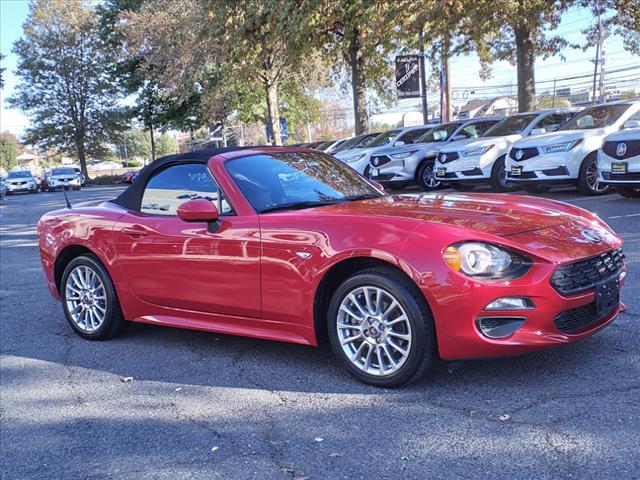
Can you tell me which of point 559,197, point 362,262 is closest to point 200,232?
point 362,262

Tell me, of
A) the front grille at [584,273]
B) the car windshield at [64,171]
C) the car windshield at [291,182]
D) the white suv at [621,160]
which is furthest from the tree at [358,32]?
the car windshield at [64,171]

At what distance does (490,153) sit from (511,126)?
3.71ft

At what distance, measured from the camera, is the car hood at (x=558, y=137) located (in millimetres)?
11406

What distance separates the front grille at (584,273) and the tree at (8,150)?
11772 centimetres

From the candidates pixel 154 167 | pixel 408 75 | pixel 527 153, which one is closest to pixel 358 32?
pixel 408 75

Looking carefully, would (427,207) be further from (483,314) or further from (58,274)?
(58,274)

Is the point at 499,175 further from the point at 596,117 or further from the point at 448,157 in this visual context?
the point at 596,117

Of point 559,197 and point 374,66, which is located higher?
point 374,66

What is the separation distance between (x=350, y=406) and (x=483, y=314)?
0.89 meters

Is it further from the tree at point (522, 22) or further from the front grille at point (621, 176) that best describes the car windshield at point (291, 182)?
the tree at point (522, 22)

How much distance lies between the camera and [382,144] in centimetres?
1778

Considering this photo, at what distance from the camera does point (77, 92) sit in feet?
175

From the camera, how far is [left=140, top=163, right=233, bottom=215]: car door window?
461 cm

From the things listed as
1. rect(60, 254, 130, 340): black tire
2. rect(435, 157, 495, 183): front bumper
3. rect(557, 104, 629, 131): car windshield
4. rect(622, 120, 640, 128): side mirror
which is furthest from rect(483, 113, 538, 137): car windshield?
rect(60, 254, 130, 340): black tire
